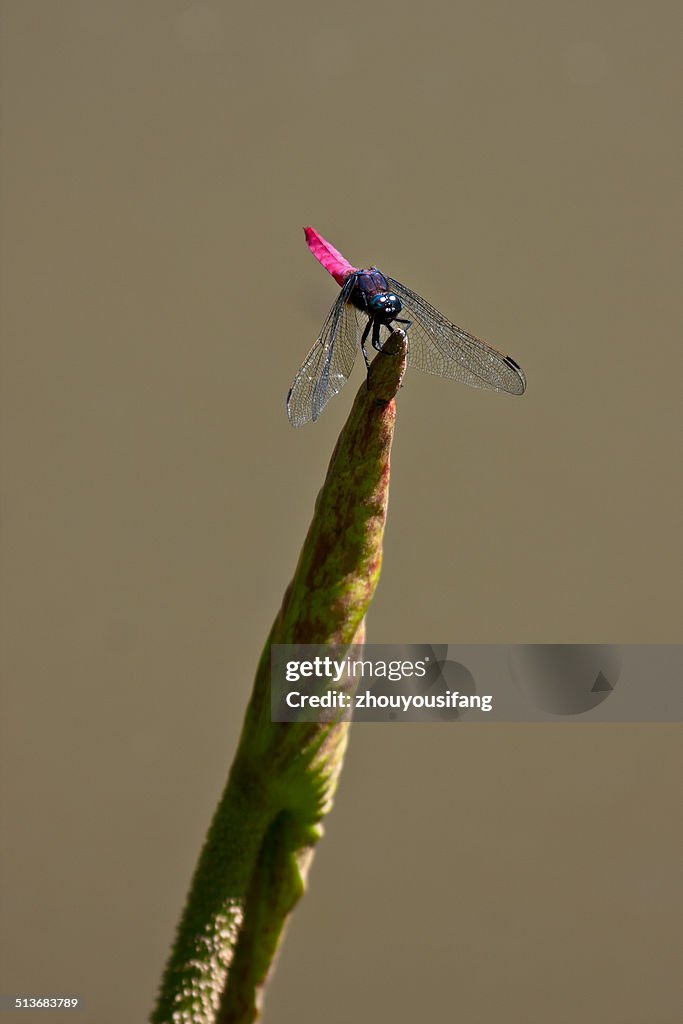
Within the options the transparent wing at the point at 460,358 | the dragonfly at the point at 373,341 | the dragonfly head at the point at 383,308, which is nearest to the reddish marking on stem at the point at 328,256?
the dragonfly at the point at 373,341

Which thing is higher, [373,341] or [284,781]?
[373,341]

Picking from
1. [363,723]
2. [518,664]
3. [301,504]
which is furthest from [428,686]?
[301,504]

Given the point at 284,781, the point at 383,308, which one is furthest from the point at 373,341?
the point at 284,781

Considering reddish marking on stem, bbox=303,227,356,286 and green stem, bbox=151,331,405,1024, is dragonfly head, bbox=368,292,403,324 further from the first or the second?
green stem, bbox=151,331,405,1024

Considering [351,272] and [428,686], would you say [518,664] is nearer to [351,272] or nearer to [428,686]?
[428,686]

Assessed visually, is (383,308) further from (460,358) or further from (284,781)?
(284,781)

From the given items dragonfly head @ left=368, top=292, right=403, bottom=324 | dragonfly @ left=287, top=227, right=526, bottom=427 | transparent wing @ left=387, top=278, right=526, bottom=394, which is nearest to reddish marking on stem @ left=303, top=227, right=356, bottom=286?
dragonfly @ left=287, top=227, right=526, bottom=427
